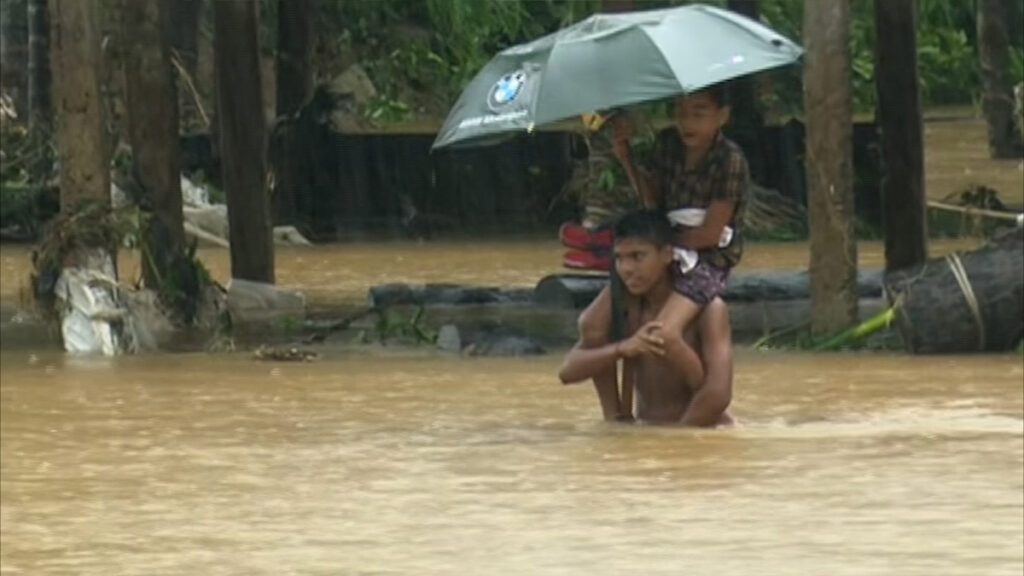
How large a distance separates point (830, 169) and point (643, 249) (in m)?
4.16

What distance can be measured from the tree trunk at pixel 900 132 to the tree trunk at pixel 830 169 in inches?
42.7

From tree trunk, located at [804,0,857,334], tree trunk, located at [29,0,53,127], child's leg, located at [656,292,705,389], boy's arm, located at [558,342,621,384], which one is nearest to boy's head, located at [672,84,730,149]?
child's leg, located at [656,292,705,389]

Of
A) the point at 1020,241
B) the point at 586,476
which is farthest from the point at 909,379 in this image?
the point at 586,476

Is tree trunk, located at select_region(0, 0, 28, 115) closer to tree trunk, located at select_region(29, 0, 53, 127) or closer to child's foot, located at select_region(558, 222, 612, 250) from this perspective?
tree trunk, located at select_region(29, 0, 53, 127)

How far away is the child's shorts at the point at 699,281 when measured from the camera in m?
9.02

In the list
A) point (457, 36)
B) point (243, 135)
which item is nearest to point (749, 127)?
point (457, 36)

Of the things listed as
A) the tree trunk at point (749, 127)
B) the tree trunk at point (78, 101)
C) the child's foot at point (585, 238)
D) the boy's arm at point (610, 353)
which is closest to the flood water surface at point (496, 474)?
the boy's arm at point (610, 353)

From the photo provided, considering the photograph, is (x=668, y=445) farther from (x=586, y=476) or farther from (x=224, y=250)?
(x=224, y=250)

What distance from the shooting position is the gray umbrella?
8.97m

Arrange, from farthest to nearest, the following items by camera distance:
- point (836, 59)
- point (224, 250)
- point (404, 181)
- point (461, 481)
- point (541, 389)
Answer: point (404, 181), point (224, 250), point (836, 59), point (541, 389), point (461, 481)

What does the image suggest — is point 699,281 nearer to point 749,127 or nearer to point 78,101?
point 78,101

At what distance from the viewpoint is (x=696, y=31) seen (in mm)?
9320

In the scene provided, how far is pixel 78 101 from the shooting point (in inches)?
513

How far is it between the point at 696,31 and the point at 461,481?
7.04ft
